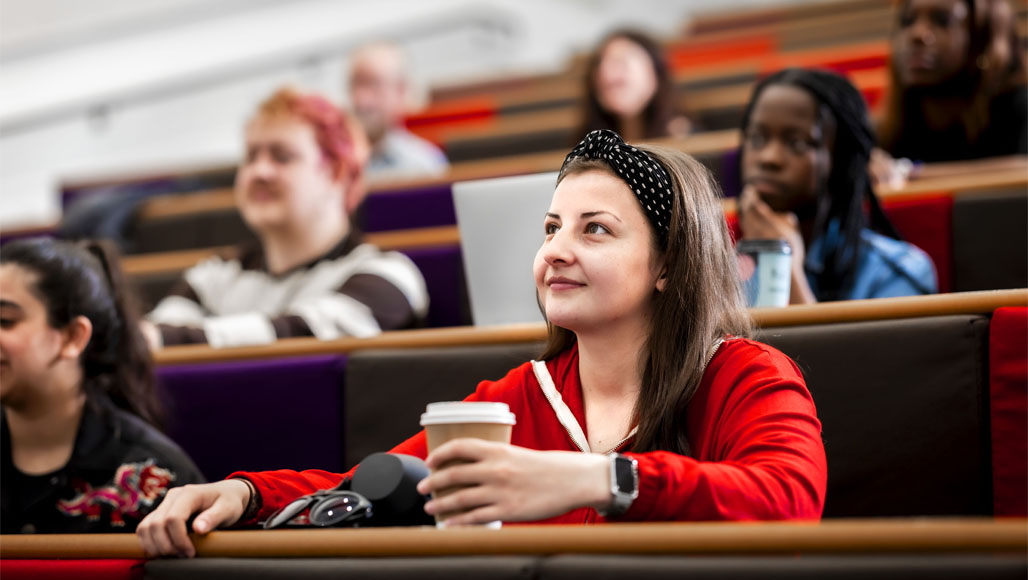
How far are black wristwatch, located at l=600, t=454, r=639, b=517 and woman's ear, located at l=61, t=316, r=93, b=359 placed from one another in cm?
53

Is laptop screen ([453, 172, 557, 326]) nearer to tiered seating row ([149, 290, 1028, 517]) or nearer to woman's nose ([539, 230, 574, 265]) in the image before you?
tiered seating row ([149, 290, 1028, 517])

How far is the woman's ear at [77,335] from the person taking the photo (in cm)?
92

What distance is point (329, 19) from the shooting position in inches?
112

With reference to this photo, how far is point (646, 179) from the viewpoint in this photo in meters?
0.68

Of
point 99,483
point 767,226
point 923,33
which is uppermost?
point 923,33

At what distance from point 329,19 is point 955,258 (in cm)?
203

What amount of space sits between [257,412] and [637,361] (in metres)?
0.39

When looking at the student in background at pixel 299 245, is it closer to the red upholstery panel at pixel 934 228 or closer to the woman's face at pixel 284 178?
the woman's face at pixel 284 178

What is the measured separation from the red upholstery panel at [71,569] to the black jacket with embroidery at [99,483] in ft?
0.72

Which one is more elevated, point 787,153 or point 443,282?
point 787,153

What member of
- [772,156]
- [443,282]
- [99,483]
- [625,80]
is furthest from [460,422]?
[625,80]

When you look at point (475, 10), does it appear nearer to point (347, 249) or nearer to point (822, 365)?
point (347, 249)

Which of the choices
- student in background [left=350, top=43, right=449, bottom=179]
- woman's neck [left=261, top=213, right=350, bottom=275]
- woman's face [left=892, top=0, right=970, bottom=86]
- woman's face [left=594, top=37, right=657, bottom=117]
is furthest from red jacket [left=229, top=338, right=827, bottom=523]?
student in background [left=350, top=43, right=449, bottom=179]

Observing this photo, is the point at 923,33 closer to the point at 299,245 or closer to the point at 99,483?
the point at 299,245
